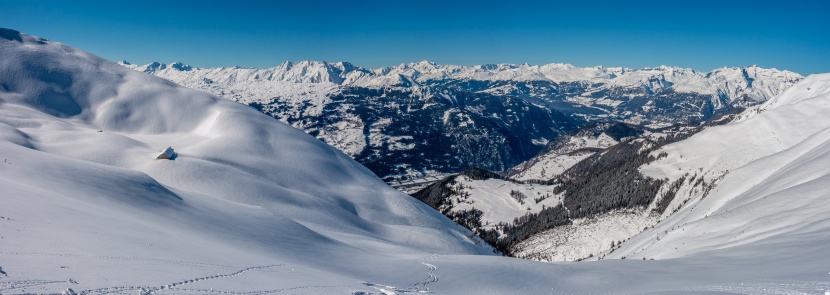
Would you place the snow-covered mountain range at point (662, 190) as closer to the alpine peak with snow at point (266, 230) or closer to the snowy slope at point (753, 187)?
the snowy slope at point (753, 187)

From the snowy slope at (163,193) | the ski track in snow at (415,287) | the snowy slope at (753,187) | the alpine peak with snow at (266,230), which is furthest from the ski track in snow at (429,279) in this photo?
the snowy slope at (753,187)

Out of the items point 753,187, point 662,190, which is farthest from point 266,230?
point 662,190

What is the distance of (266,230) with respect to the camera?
4472 centimetres

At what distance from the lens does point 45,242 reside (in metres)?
21.6

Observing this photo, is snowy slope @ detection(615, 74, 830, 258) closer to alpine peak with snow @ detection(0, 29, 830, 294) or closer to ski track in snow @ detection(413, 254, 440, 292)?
alpine peak with snow @ detection(0, 29, 830, 294)

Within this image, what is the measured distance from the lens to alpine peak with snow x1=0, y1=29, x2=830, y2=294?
22.2 meters

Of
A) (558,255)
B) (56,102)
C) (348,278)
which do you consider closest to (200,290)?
(348,278)

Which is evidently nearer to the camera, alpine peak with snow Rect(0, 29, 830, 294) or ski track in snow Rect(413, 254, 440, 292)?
alpine peak with snow Rect(0, 29, 830, 294)

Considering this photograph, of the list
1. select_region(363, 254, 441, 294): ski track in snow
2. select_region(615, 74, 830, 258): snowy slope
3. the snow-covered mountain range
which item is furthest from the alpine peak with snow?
the snow-covered mountain range

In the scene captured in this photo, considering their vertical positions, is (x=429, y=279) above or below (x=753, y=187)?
below

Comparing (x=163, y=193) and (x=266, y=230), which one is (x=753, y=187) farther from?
(x=163, y=193)

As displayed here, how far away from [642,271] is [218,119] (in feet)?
422

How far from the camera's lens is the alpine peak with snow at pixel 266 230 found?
22.2 m

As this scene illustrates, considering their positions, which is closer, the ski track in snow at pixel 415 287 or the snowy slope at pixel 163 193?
the snowy slope at pixel 163 193
